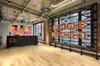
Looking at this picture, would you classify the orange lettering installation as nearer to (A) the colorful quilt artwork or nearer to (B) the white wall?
(A) the colorful quilt artwork

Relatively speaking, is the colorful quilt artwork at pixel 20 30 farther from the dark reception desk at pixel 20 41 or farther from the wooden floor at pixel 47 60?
the wooden floor at pixel 47 60

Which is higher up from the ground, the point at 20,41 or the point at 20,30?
the point at 20,30

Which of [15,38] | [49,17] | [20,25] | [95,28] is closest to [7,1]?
[15,38]

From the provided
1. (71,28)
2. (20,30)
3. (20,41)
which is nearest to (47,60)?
(71,28)

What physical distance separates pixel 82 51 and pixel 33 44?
5.27m

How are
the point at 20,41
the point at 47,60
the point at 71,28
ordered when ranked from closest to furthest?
the point at 47,60 → the point at 71,28 → the point at 20,41

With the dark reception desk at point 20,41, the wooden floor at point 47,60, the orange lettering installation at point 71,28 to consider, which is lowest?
the wooden floor at point 47,60

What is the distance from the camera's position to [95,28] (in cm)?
465

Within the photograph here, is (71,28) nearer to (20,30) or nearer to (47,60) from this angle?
(47,60)

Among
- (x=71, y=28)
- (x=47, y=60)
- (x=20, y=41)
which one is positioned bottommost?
(x=47, y=60)

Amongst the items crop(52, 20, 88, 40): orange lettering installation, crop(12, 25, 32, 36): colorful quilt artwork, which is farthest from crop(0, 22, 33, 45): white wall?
crop(52, 20, 88, 40): orange lettering installation

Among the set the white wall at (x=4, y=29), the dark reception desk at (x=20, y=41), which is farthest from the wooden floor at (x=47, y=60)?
the white wall at (x=4, y=29)

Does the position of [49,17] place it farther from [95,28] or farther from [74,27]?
[95,28]

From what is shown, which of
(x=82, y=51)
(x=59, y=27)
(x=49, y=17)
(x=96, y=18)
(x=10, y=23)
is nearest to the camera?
(x=96, y=18)
